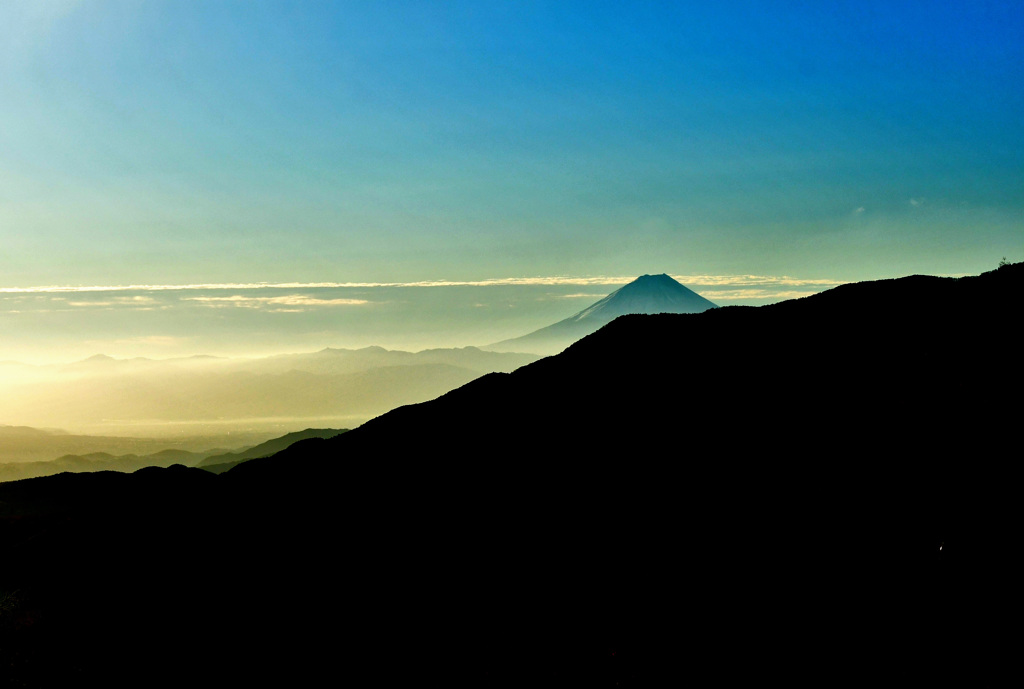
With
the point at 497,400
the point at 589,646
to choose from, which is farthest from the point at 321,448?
the point at 589,646

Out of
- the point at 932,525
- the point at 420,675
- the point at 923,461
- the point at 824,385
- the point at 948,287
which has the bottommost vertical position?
the point at 420,675

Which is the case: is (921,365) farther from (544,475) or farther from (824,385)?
(544,475)

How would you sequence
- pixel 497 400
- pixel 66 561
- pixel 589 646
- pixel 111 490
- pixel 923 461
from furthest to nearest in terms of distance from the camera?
pixel 111 490 → pixel 497 400 → pixel 66 561 → pixel 923 461 → pixel 589 646

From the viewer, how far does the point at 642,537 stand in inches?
1447

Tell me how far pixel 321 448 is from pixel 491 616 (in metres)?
32.8

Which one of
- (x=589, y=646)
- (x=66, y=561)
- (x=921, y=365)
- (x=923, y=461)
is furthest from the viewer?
(x=66, y=561)

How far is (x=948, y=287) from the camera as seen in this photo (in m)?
47.4

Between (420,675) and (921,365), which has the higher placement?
(921,365)

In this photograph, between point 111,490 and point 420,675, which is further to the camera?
point 111,490

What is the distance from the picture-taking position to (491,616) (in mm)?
34844

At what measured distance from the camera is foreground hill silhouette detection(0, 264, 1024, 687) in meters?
30.1

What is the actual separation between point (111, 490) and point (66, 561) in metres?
24.5

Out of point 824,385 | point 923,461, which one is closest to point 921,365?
point 824,385

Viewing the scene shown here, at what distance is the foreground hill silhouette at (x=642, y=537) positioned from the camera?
98.7ft
